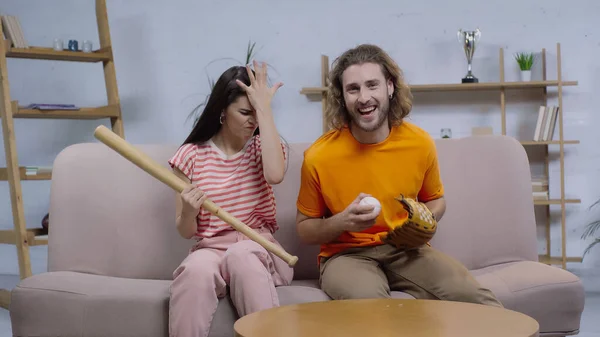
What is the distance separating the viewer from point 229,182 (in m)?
2.27

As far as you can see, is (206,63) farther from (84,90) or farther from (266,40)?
(84,90)

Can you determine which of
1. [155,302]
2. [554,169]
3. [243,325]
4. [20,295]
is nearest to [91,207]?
[20,295]

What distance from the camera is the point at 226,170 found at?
7.53 feet

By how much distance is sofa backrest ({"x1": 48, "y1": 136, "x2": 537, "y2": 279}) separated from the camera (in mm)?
2395

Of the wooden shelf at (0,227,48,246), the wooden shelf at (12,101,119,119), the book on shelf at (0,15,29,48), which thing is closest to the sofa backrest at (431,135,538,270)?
the wooden shelf at (0,227,48,246)

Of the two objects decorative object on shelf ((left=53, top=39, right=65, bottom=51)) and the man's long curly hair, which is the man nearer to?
the man's long curly hair

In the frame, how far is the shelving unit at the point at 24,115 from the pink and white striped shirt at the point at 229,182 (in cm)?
211

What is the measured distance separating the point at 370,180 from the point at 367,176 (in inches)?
0.6

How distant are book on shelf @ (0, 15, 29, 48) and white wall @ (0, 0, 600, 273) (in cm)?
87

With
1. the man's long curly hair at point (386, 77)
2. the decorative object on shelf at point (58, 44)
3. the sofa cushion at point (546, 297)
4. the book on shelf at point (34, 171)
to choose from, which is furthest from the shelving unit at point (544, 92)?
the sofa cushion at point (546, 297)

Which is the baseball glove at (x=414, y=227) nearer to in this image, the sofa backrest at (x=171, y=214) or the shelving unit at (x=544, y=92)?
the sofa backrest at (x=171, y=214)

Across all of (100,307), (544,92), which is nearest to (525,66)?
(544,92)

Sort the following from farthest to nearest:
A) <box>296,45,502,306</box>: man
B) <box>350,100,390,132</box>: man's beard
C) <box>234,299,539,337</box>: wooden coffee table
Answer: <box>350,100,390,132</box>: man's beard
<box>296,45,502,306</box>: man
<box>234,299,539,337</box>: wooden coffee table

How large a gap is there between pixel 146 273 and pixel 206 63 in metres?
2.93
